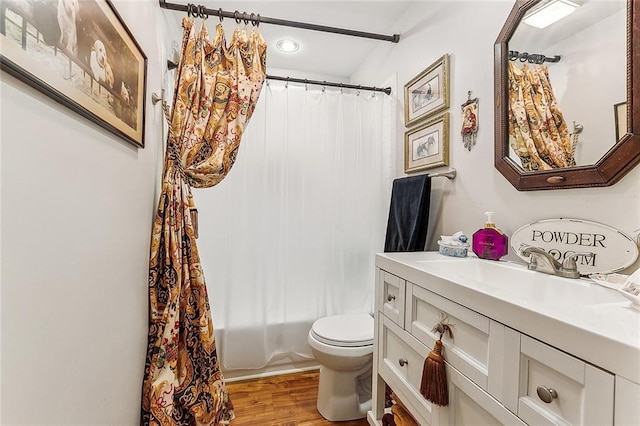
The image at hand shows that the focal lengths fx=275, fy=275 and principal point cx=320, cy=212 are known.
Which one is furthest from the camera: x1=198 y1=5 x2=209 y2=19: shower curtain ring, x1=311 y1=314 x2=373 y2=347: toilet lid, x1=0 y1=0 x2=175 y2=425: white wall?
x1=311 y1=314 x2=373 y2=347: toilet lid

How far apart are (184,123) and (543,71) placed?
151 cm

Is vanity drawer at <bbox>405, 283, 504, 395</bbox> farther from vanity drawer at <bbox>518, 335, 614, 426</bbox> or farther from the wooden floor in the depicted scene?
the wooden floor

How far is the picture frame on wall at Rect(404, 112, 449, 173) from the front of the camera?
148 centimetres

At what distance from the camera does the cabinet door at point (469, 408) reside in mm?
630

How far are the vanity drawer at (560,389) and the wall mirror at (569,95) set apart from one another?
1.99 feet

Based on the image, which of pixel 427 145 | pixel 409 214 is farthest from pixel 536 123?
pixel 409 214

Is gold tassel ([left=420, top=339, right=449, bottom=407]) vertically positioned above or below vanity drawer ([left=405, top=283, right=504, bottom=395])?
below

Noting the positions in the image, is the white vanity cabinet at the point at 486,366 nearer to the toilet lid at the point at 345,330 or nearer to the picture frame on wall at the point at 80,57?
the toilet lid at the point at 345,330

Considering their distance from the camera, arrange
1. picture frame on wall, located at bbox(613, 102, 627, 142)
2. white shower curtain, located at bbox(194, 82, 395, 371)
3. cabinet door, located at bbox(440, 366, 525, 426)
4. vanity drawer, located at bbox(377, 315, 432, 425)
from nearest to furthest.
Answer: cabinet door, located at bbox(440, 366, 525, 426) < picture frame on wall, located at bbox(613, 102, 627, 142) < vanity drawer, located at bbox(377, 315, 432, 425) < white shower curtain, located at bbox(194, 82, 395, 371)

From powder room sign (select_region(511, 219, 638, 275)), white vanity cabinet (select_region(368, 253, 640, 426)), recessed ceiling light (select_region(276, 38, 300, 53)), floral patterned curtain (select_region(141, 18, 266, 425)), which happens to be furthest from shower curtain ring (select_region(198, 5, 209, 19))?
powder room sign (select_region(511, 219, 638, 275))

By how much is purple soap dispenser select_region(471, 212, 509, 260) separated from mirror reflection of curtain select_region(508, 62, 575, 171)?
26cm

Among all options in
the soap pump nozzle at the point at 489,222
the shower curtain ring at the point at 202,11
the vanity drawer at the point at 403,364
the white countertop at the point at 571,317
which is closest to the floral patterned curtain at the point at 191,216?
the shower curtain ring at the point at 202,11

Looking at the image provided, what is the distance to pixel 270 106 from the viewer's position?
6.30ft

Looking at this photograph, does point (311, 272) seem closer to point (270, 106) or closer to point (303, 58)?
point (270, 106)
